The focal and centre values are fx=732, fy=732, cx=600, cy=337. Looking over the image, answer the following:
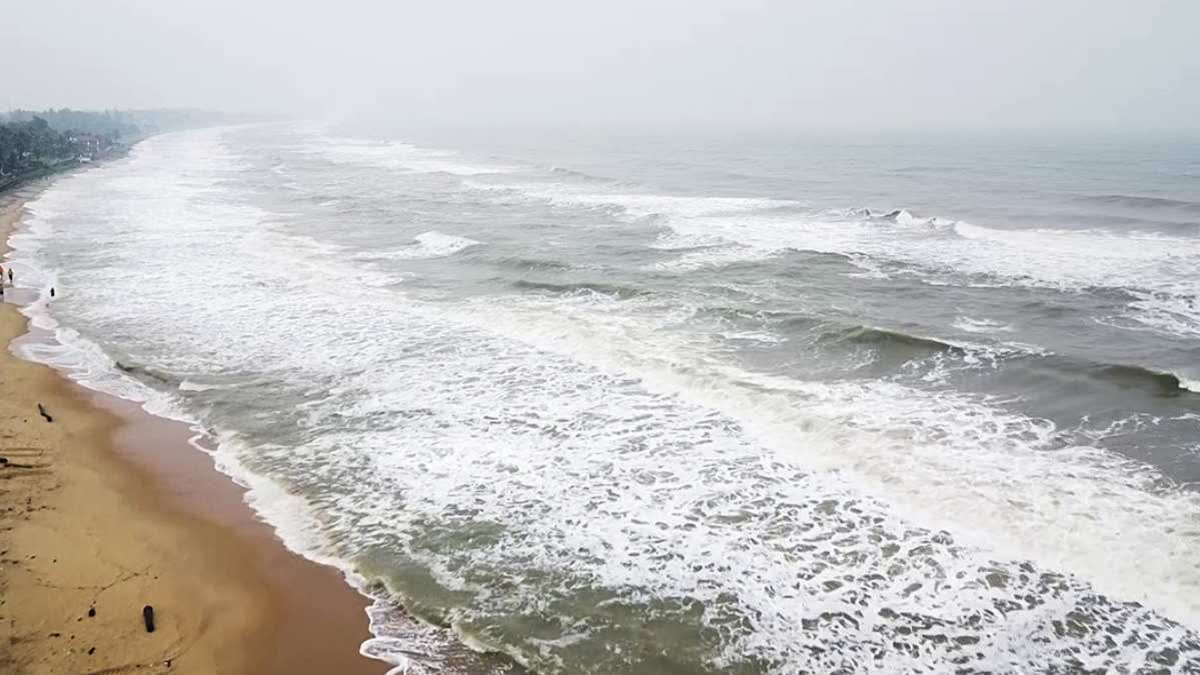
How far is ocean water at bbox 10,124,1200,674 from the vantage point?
31.0ft

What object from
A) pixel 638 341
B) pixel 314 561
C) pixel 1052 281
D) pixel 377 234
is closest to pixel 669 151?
pixel 377 234

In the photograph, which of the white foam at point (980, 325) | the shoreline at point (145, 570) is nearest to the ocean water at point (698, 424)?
the white foam at point (980, 325)

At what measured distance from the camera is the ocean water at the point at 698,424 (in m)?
9.45

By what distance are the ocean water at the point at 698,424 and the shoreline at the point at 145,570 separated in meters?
0.57

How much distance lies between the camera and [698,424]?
14961mm

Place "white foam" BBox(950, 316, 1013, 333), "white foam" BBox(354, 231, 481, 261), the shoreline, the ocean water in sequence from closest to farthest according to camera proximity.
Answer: the shoreline < the ocean water < "white foam" BBox(950, 316, 1013, 333) < "white foam" BBox(354, 231, 481, 261)

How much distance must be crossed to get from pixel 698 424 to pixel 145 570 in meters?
9.75

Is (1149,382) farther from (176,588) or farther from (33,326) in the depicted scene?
(33,326)

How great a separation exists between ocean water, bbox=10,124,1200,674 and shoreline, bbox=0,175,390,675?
0.57 meters

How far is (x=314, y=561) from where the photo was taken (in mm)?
10695

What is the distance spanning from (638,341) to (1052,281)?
16.0 meters

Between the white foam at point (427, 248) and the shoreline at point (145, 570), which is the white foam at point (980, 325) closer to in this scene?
the shoreline at point (145, 570)

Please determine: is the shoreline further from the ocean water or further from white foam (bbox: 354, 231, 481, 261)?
white foam (bbox: 354, 231, 481, 261)

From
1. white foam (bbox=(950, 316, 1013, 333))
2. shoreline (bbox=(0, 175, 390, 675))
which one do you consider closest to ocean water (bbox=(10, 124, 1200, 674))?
white foam (bbox=(950, 316, 1013, 333))
